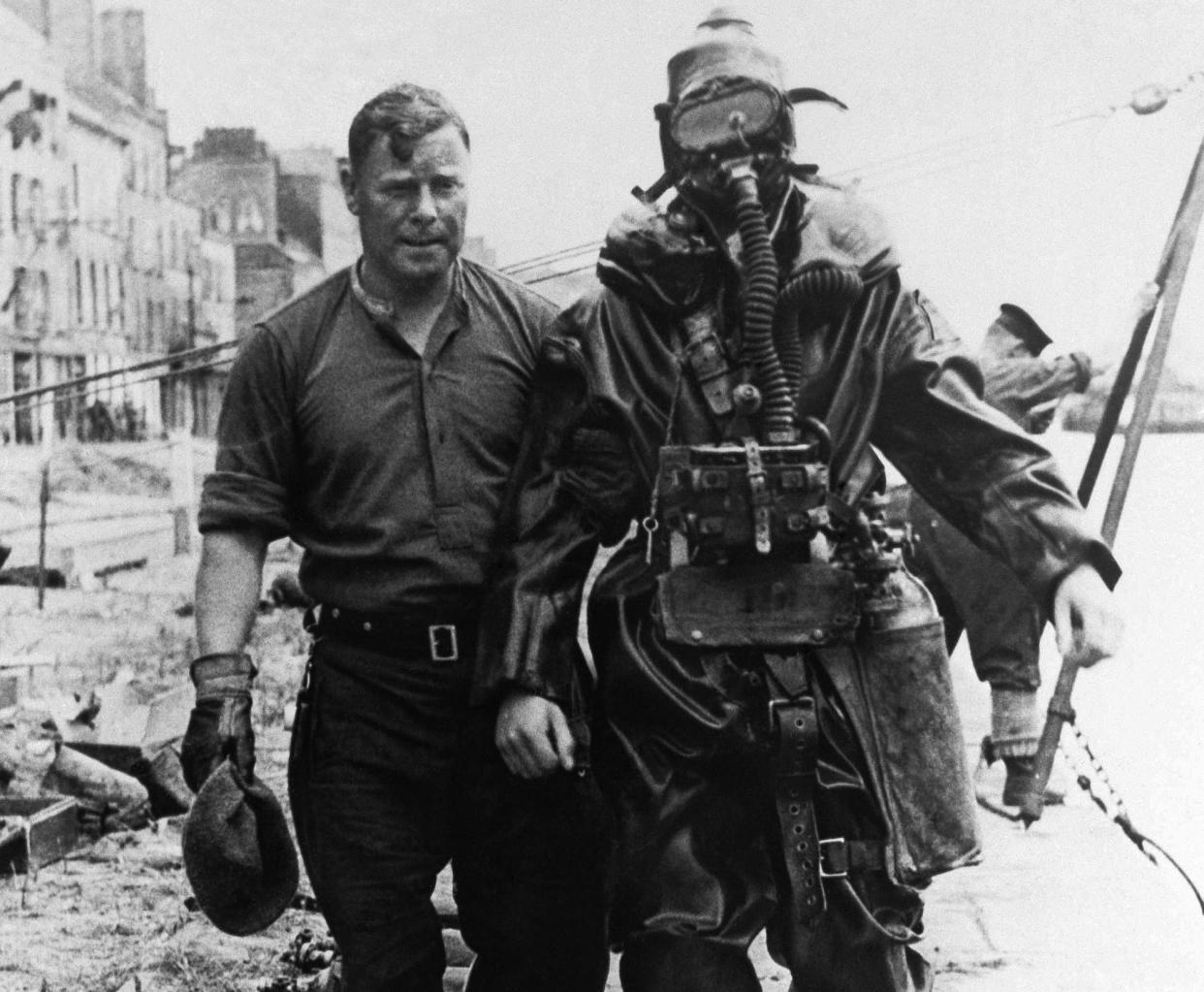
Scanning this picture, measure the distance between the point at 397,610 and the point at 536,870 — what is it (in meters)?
0.53

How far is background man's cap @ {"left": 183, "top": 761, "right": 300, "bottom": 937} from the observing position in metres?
2.52

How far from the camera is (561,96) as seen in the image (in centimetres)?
338

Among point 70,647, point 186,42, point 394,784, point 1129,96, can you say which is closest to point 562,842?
point 394,784

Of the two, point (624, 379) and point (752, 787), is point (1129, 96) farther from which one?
point (752, 787)

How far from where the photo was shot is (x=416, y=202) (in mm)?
2553

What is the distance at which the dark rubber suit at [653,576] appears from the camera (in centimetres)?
227

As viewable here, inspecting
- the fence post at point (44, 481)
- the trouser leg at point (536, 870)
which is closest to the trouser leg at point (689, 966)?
the trouser leg at point (536, 870)

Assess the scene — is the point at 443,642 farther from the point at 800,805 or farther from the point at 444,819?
the point at 800,805

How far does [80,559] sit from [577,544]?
4.12 meters

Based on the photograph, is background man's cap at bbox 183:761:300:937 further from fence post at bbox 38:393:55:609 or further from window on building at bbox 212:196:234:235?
fence post at bbox 38:393:55:609

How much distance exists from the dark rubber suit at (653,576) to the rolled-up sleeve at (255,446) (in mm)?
473

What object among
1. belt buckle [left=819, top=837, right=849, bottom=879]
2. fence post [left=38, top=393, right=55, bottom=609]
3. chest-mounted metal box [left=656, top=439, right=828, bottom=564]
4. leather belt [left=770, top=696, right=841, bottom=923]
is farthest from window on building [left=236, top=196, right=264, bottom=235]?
belt buckle [left=819, top=837, right=849, bottom=879]

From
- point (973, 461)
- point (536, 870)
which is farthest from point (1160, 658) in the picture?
point (536, 870)

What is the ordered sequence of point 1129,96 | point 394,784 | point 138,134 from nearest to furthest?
point 394,784 → point 1129,96 → point 138,134
